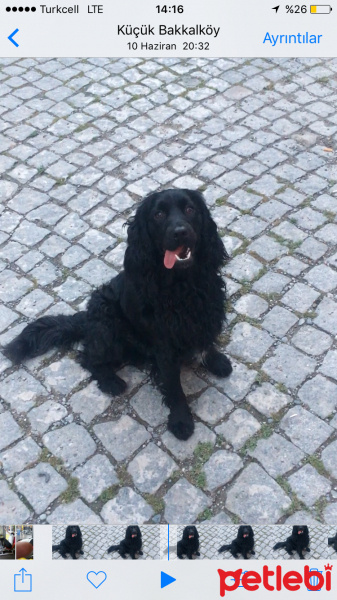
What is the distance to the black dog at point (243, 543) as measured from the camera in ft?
11.7

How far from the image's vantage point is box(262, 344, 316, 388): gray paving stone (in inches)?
175

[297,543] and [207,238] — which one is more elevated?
[207,238]

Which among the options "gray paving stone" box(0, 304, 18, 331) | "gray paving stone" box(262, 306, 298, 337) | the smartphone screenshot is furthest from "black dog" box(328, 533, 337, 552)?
"gray paving stone" box(0, 304, 18, 331)

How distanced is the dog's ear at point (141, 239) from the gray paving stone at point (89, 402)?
1.23 m

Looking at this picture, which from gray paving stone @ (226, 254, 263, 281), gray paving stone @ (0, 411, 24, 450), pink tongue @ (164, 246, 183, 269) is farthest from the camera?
gray paving stone @ (226, 254, 263, 281)

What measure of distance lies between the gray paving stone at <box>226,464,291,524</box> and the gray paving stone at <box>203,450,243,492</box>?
2.5 inches

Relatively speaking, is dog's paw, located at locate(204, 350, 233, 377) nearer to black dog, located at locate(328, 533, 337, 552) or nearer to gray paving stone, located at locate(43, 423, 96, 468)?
gray paving stone, located at locate(43, 423, 96, 468)

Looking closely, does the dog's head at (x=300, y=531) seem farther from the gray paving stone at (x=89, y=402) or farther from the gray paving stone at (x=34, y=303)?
the gray paving stone at (x=34, y=303)

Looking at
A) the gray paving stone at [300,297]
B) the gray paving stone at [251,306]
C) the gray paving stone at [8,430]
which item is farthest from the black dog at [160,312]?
the gray paving stone at [300,297]

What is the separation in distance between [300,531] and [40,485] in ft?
5.69

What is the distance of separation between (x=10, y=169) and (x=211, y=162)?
218 cm

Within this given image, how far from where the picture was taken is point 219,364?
175 inches

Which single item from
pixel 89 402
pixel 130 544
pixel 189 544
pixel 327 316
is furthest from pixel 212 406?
pixel 327 316

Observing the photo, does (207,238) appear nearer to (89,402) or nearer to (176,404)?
(176,404)
